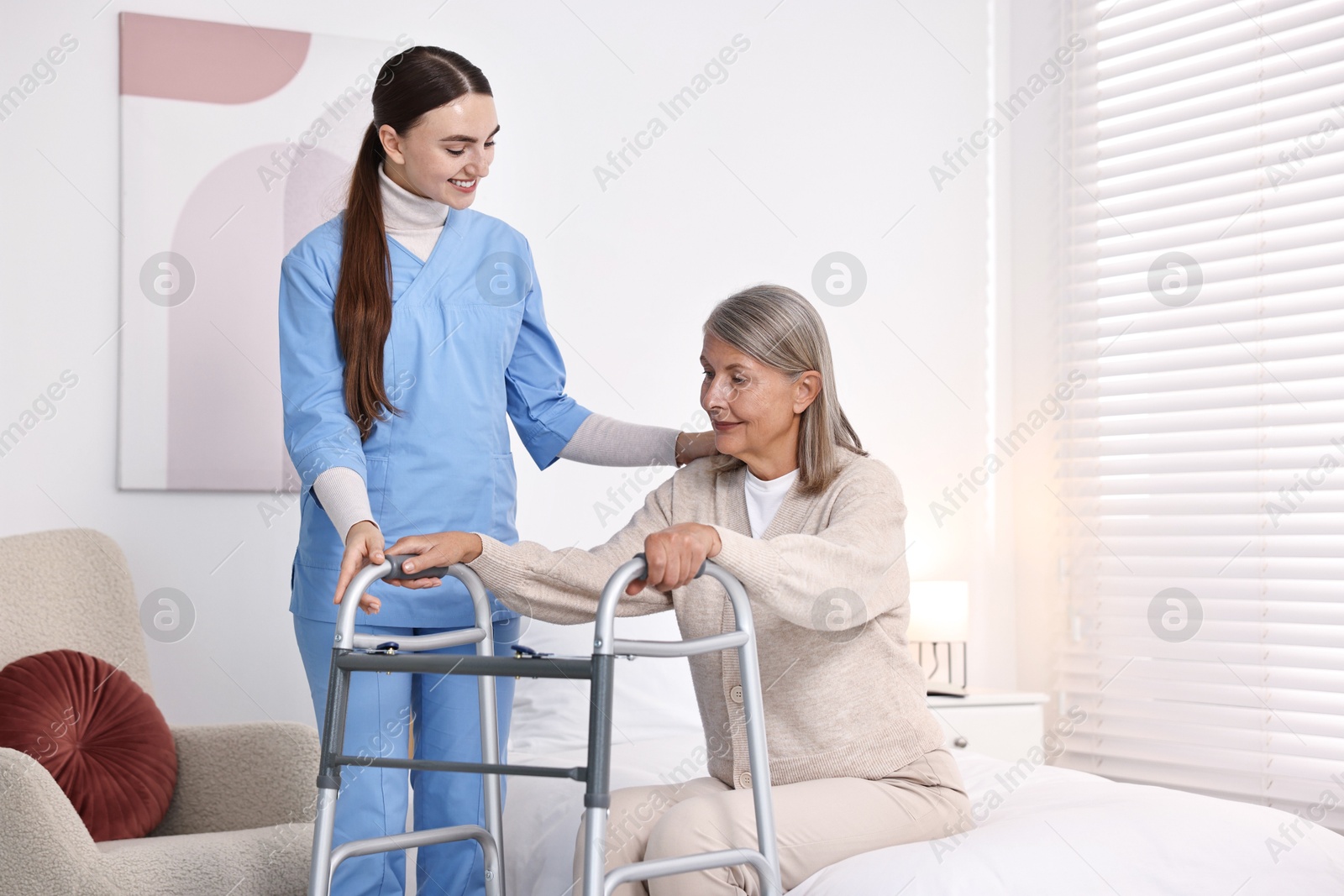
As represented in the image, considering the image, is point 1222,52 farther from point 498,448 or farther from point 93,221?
point 93,221

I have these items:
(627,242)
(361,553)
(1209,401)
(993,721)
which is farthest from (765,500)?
(1209,401)

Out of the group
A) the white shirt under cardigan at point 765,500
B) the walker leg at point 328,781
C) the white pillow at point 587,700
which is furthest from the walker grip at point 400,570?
the white pillow at point 587,700

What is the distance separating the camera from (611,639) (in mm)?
1217

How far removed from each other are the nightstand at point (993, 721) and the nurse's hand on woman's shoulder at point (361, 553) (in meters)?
2.00

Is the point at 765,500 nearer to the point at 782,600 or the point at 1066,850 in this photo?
the point at 782,600

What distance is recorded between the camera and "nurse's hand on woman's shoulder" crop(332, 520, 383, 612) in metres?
1.44

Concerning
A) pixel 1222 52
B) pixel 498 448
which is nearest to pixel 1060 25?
pixel 1222 52

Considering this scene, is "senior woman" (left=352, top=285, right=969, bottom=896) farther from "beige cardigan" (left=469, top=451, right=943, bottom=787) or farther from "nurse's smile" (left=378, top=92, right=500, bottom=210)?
"nurse's smile" (left=378, top=92, right=500, bottom=210)

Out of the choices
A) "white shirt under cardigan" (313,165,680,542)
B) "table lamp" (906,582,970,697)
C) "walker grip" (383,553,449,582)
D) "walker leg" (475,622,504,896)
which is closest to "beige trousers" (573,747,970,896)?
"walker leg" (475,622,504,896)

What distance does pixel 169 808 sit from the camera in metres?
2.29

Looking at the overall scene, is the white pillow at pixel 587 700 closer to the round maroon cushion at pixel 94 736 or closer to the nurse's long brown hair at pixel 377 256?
the round maroon cushion at pixel 94 736

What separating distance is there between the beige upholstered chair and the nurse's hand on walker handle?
2.40 ft

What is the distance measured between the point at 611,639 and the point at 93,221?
209cm

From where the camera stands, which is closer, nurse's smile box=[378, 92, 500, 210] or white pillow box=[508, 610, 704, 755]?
nurse's smile box=[378, 92, 500, 210]
